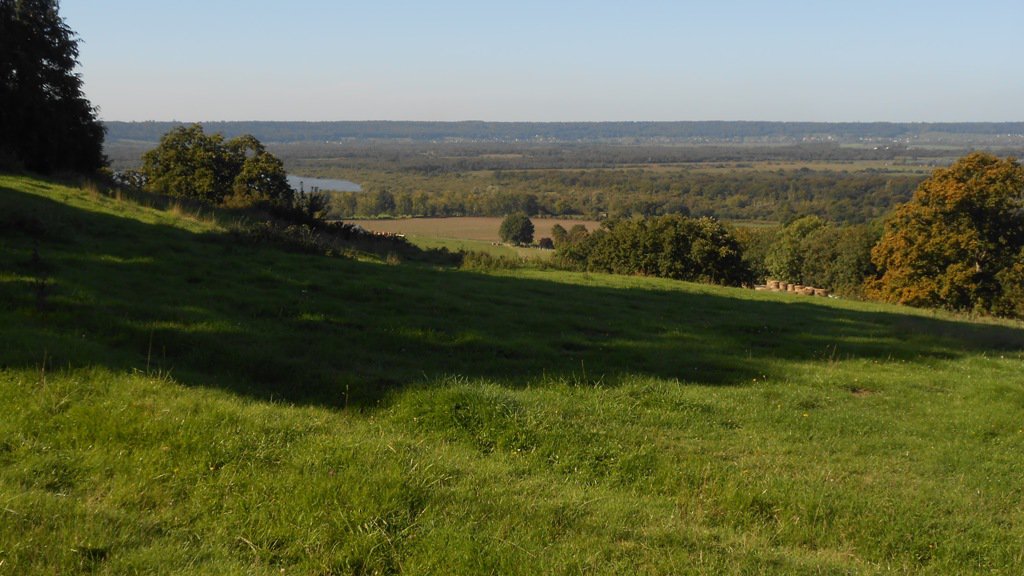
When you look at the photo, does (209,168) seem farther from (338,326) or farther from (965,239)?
(338,326)

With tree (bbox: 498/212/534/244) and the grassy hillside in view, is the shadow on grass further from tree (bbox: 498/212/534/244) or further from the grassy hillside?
tree (bbox: 498/212/534/244)

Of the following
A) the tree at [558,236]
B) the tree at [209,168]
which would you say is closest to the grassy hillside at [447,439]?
the tree at [209,168]

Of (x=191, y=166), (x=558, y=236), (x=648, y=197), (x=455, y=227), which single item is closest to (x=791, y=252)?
(x=558, y=236)

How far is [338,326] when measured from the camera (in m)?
12.1

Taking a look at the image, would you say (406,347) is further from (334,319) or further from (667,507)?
(667,507)

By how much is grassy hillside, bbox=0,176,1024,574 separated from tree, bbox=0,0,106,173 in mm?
19789

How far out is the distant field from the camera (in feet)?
294

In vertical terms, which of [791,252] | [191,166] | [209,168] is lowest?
[791,252]

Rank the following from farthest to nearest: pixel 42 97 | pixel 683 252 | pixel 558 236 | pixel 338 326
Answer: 1. pixel 558 236
2. pixel 683 252
3. pixel 42 97
4. pixel 338 326

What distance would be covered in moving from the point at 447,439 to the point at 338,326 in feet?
15.5

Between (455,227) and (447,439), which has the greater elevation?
(447,439)

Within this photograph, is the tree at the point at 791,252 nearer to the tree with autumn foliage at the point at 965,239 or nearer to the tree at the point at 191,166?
the tree with autumn foliage at the point at 965,239

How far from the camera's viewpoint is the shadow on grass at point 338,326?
30.7ft

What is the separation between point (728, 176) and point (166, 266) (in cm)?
18767
